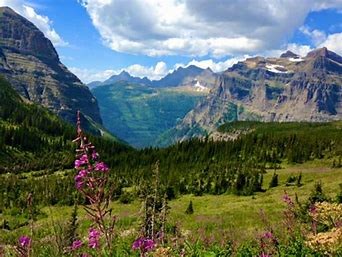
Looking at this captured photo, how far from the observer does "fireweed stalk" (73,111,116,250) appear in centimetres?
511

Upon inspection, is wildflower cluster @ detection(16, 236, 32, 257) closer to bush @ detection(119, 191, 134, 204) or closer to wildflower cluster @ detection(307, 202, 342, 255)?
wildflower cluster @ detection(307, 202, 342, 255)

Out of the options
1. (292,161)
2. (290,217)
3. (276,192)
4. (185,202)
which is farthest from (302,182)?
(290,217)

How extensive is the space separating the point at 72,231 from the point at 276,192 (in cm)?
10094

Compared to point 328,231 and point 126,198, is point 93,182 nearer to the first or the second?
point 328,231

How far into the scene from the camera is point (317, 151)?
178m

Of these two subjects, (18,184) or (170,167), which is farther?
(170,167)

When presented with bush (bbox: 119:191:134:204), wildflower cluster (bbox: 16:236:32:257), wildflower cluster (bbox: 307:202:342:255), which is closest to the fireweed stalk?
wildflower cluster (bbox: 16:236:32:257)

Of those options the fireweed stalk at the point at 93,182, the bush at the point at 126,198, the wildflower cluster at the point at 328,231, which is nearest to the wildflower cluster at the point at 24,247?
the fireweed stalk at the point at 93,182

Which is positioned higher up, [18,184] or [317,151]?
[317,151]

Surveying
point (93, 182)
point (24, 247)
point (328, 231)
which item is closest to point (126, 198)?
point (328, 231)

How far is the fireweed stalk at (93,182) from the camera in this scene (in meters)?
5.11

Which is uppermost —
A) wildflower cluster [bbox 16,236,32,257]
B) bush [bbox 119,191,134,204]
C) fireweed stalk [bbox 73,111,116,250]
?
fireweed stalk [bbox 73,111,116,250]

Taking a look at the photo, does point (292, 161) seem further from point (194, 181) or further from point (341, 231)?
point (341, 231)

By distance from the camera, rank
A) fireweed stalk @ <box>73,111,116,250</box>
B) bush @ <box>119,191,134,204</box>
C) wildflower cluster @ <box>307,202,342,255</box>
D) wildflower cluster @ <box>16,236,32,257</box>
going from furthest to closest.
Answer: bush @ <box>119,191,134,204</box>
wildflower cluster @ <box>307,202,342,255</box>
wildflower cluster @ <box>16,236,32,257</box>
fireweed stalk @ <box>73,111,116,250</box>
